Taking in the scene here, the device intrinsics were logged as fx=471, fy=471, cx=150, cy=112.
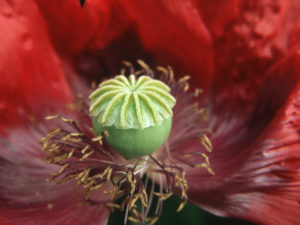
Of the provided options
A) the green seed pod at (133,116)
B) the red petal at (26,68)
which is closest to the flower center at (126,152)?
the green seed pod at (133,116)

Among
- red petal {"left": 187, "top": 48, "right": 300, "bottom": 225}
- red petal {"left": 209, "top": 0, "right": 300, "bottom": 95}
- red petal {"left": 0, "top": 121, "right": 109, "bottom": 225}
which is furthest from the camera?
red petal {"left": 209, "top": 0, "right": 300, "bottom": 95}

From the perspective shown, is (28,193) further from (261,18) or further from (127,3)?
(261,18)

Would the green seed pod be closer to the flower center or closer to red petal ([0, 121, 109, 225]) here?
the flower center

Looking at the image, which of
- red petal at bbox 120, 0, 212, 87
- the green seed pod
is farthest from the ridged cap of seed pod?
red petal at bbox 120, 0, 212, 87

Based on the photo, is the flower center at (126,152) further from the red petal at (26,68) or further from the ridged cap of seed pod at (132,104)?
the red petal at (26,68)

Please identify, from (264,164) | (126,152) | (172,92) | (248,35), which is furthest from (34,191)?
(248,35)

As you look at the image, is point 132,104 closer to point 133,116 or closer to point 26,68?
point 133,116

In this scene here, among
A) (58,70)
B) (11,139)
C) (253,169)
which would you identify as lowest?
(253,169)

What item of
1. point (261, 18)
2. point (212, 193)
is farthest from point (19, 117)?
point (261, 18)
